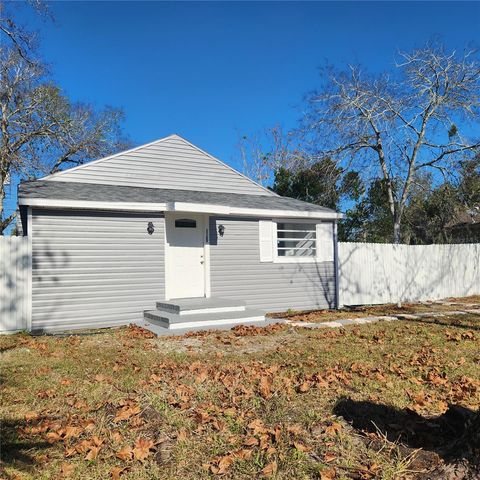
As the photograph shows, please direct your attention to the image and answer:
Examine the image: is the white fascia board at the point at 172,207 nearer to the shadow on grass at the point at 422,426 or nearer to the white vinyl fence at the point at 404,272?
the white vinyl fence at the point at 404,272

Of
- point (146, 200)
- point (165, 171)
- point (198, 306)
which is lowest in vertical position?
point (198, 306)

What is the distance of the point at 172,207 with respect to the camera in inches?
388

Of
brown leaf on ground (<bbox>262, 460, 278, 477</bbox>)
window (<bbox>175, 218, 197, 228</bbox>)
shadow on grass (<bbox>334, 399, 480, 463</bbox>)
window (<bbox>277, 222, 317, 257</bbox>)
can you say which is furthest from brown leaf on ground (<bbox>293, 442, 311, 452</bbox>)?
window (<bbox>277, 222, 317, 257</bbox>)

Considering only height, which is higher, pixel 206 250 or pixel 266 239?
pixel 266 239

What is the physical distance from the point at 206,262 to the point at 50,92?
1661 cm

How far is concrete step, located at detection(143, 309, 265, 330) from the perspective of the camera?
28.1 feet

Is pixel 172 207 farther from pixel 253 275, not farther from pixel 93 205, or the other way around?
pixel 253 275

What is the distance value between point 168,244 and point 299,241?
4.05m

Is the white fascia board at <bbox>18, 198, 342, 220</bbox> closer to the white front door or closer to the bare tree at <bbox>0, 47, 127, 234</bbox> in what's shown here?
the white front door

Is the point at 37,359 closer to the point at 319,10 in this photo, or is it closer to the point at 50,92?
the point at 319,10

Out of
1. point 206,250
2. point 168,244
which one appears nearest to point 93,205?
point 168,244

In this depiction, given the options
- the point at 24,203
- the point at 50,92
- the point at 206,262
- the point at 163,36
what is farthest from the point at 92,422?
the point at 50,92

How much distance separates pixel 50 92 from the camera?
72.6 feet

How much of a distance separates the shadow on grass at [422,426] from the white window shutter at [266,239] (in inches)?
296
